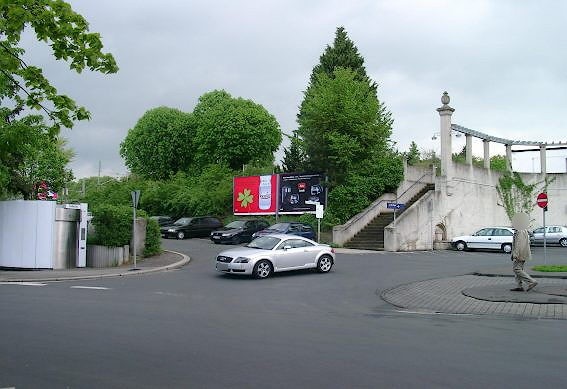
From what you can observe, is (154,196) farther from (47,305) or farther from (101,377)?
(101,377)

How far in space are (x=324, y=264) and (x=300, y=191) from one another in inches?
723

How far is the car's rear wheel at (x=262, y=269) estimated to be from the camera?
18062 millimetres

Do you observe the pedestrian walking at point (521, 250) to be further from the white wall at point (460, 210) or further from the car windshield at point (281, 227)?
the car windshield at point (281, 227)

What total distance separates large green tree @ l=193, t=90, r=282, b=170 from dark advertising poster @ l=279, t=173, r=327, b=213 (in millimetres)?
11103

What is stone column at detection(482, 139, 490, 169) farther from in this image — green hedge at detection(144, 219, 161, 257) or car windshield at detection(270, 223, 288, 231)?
green hedge at detection(144, 219, 161, 257)

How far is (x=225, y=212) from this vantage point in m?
43.9

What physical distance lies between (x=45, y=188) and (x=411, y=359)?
2667 centimetres

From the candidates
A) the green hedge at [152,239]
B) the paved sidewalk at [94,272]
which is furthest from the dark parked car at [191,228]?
the paved sidewalk at [94,272]

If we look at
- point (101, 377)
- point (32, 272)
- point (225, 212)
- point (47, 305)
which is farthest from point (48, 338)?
point (225, 212)

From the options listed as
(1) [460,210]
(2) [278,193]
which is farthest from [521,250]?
(2) [278,193]

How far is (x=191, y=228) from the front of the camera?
38688 mm

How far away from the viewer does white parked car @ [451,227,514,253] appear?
3142cm

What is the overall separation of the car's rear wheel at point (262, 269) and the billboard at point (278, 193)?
18.7 meters

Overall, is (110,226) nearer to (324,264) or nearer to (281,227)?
(324,264)
